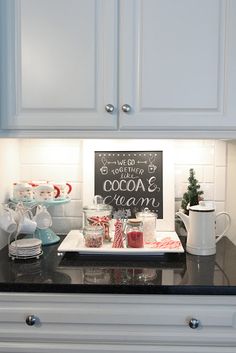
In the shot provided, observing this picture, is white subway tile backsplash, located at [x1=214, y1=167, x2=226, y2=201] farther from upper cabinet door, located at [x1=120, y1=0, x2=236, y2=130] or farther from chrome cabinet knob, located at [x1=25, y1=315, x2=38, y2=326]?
chrome cabinet knob, located at [x1=25, y1=315, x2=38, y2=326]

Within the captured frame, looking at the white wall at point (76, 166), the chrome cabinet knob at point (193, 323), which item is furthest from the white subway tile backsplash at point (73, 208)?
the chrome cabinet knob at point (193, 323)

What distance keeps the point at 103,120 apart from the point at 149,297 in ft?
2.17

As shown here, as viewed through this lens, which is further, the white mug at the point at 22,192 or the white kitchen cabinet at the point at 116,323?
the white mug at the point at 22,192

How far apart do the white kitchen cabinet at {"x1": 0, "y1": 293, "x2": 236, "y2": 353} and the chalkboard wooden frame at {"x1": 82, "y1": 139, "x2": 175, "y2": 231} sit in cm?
58

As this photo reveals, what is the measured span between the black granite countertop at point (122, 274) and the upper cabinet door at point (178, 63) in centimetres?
53

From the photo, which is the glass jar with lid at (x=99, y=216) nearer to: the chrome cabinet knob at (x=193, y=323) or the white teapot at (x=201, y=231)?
the white teapot at (x=201, y=231)

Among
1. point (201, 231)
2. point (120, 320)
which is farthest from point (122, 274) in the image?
point (201, 231)

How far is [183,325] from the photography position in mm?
1253

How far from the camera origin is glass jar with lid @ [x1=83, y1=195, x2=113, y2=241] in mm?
1655

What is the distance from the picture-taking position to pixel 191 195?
177cm

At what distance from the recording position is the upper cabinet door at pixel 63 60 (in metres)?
1.43

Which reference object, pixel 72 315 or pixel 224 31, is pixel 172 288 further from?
pixel 224 31

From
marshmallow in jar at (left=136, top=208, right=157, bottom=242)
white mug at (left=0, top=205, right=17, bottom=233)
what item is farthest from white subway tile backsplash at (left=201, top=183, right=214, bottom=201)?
white mug at (left=0, top=205, right=17, bottom=233)

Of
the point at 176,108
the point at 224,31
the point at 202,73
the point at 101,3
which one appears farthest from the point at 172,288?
the point at 101,3
